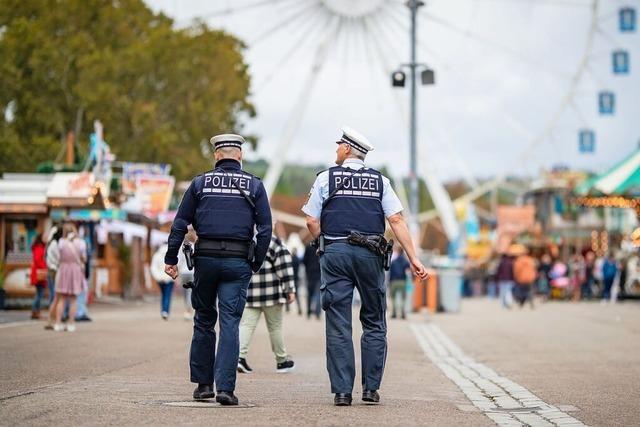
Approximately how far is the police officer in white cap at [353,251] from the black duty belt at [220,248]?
0.64 metres

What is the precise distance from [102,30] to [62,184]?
18014 millimetres

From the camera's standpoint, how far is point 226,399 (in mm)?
9250

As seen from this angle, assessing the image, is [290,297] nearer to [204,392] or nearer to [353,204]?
[353,204]

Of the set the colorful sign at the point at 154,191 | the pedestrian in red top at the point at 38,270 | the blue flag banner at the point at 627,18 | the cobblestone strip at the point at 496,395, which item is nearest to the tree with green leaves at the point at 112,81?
the colorful sign at the point at 154,191

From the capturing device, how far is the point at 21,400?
9.35 meters

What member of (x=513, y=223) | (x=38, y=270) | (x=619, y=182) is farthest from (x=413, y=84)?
(x=513, y=223)

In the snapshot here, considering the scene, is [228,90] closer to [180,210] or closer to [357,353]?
[357,353]

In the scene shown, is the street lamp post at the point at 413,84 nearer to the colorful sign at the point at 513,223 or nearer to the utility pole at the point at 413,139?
the utility pole at the point at 413,139

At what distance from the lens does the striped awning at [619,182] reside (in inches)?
1455

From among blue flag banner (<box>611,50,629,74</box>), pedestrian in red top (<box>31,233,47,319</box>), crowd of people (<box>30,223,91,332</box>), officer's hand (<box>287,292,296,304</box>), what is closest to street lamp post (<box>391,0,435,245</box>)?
pedestrian in red top (<box>31,233,47,319</box>)

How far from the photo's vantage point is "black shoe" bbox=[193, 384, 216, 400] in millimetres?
9555

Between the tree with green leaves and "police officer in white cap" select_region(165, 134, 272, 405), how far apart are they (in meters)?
36.4

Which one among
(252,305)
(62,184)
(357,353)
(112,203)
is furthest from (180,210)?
(112,203)

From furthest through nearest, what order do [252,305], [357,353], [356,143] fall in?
[357,353] → [252,305] → [356,143]
